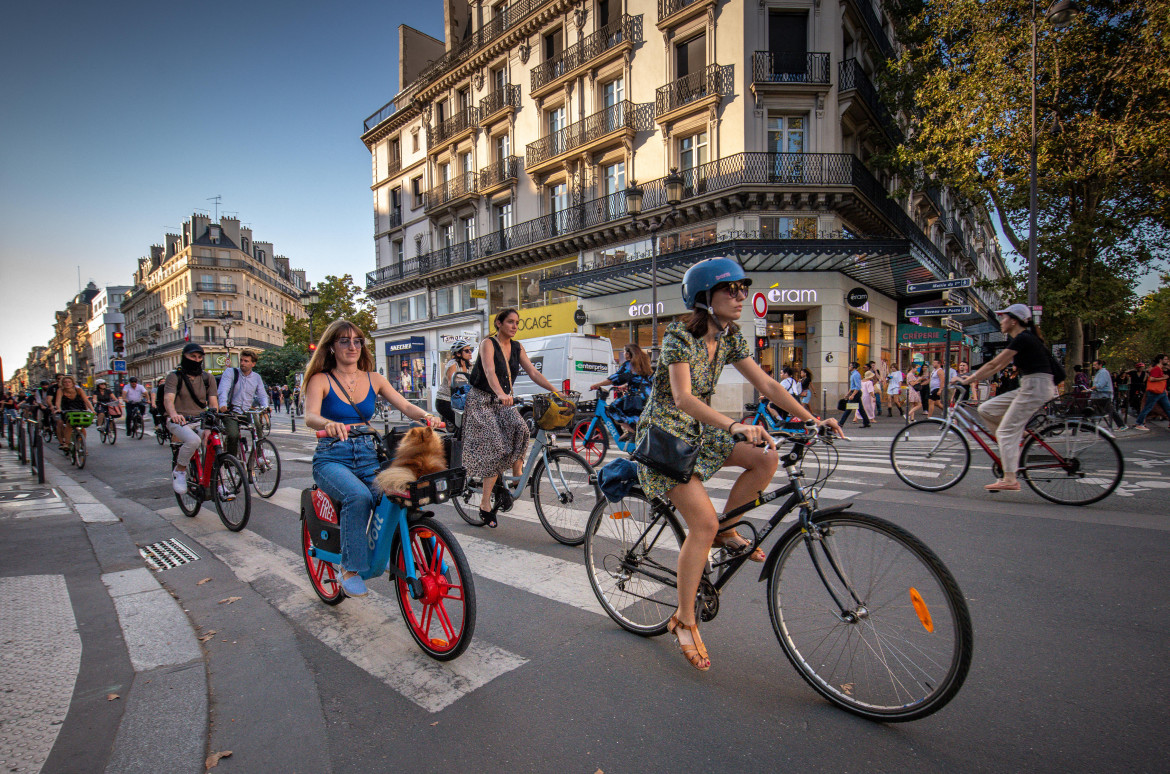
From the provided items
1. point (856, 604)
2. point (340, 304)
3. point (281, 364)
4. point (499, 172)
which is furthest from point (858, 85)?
point (281, 364)

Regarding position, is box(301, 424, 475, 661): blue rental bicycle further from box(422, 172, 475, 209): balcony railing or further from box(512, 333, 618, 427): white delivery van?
box(422, 172, 475, 209): balcony railing

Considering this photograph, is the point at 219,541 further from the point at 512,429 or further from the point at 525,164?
the point at 525,164

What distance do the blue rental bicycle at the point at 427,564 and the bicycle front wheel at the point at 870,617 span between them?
145 cm

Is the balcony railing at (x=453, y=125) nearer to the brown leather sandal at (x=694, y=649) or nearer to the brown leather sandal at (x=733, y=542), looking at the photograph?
the brown leather sandal at (x=733, y=542)

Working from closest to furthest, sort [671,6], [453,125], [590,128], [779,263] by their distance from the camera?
[779,263] → [671,6] → [590,128] → [453,125]

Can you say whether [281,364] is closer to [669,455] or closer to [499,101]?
[499,101]

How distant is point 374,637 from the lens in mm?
3092

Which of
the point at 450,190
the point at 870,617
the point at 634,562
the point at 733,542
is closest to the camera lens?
the point at 870,617

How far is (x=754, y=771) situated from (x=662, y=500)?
3.81 ft

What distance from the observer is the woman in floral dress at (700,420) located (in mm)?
2500

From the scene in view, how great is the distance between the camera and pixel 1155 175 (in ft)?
51.1

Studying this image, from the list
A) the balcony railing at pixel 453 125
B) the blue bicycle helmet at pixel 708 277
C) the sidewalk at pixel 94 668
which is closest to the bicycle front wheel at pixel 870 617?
the blue bicycle helmet at pixel 708 277

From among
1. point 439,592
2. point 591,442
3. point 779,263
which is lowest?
point 439,592

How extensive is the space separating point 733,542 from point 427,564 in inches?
60.4
